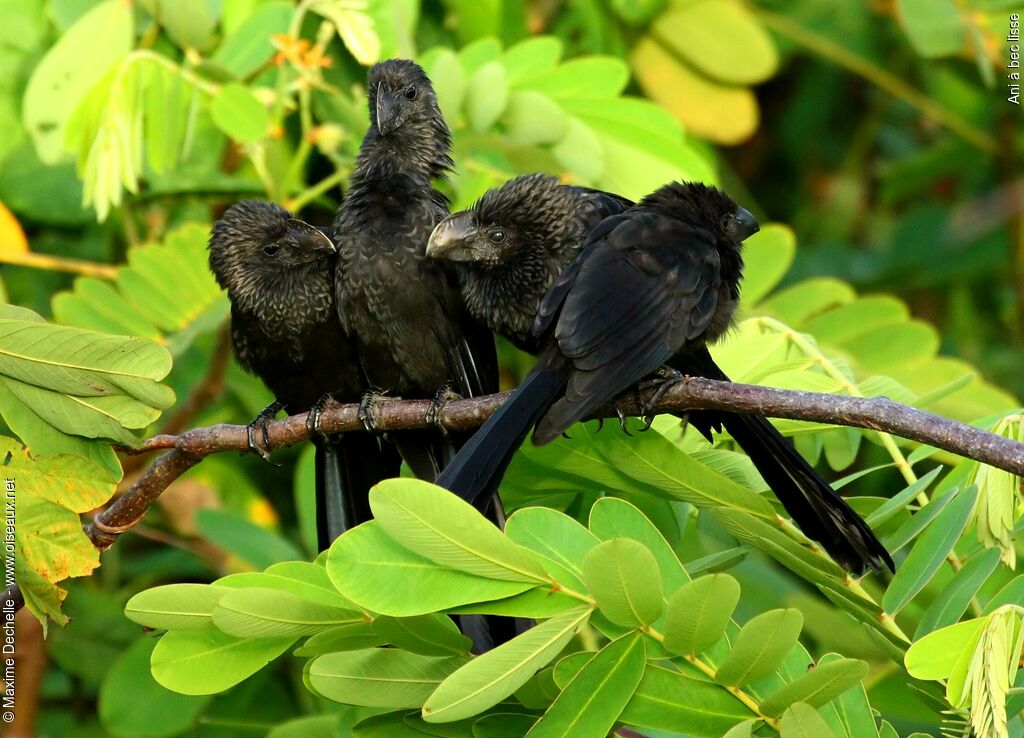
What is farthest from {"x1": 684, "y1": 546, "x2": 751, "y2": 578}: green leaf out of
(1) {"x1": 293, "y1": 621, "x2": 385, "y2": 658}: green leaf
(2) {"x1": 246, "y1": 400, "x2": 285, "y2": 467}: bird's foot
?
(2) {"x1": 246, "y1": 400, "x2": 285, "y2": 467}: bird's foot

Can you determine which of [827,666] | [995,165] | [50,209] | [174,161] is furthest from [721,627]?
[995,165]

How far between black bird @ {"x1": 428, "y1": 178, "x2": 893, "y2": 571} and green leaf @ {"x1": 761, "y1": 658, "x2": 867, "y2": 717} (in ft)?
1.94

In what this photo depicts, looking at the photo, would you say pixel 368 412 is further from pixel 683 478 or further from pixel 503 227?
pixel 683 478

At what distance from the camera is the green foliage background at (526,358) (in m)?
2.21

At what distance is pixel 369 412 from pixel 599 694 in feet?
3.87

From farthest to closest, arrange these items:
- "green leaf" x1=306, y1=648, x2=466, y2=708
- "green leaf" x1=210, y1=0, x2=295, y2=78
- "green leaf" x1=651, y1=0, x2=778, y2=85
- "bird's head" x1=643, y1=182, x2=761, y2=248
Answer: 1. "green leaf" x1=651, y1=0, x2=778, y2=85
2. "green leaf" x1=210, y1=0, x2=295, y2=78
3. "bird's head" x1=643, y1=182, x2=761, y2=248
4. "green leaf" x1=306, y1=648, x2=466, y2=708

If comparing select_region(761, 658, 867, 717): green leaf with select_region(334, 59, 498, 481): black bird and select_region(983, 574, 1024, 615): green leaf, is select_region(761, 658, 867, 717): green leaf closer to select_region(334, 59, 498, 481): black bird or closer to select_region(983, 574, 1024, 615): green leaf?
select_region(983, 574, 1024, 615): green leaf

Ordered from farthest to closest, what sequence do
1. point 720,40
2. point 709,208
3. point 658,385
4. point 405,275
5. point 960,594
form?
point 720,40
point 405,275
point 709,208
point 658,385
point 960,594

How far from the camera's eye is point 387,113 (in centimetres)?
335

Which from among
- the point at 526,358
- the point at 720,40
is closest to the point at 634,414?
the point at 526,358

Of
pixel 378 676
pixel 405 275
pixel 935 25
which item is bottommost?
pixel 378 676

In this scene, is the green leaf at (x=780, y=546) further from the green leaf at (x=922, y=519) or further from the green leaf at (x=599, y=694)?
the green leaf at (x=599, y=694)

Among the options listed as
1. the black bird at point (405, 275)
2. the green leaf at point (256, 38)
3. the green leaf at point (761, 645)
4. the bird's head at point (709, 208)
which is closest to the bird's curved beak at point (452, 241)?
the black bird at point (405, 275)

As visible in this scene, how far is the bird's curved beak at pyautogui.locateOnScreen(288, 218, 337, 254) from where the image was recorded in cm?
335
